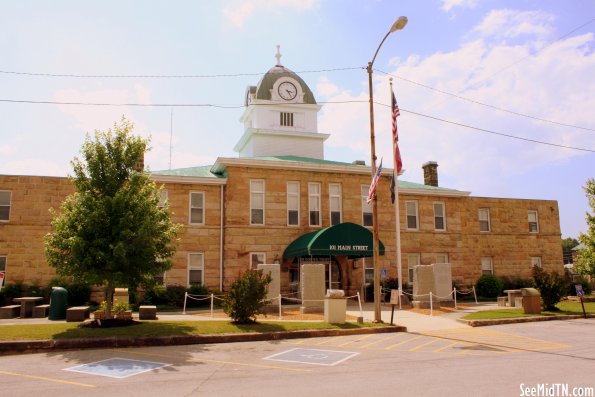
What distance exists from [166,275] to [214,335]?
12.9 m

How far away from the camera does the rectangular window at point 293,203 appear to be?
1141 inches

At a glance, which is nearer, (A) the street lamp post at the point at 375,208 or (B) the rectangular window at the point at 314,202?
Answer: (A) the street lamp post at the point at 375,208

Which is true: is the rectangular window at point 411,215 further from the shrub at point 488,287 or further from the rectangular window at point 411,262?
the shrub at point 488,287

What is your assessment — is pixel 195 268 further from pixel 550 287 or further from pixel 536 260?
pixel 536 260

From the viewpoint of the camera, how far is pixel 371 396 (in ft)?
25.7

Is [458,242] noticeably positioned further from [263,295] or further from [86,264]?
[86,264]

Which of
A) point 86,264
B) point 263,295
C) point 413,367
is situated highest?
point 86,264

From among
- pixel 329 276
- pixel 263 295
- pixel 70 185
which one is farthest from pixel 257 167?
pixel 263 295

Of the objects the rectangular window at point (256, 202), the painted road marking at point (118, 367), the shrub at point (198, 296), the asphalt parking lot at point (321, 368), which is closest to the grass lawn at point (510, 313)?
the asphalt parking lot at point (321, 368)

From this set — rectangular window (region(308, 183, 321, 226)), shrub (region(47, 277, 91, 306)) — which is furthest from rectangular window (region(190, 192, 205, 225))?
shrub (region(47, 277, 91, 306))

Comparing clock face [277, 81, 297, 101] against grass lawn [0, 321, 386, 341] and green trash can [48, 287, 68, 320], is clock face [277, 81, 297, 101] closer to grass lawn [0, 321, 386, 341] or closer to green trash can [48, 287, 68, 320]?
green trash can [48, 287, 68, 320]

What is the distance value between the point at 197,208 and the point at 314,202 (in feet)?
23.1

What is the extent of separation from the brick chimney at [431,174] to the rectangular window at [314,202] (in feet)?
36.3

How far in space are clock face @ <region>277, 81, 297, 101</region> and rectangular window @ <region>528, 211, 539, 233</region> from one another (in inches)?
805
